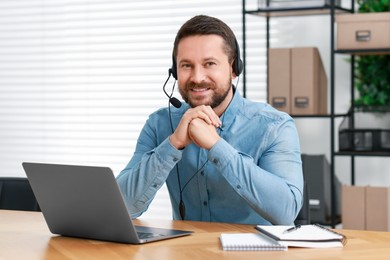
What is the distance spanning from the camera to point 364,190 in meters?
3.78

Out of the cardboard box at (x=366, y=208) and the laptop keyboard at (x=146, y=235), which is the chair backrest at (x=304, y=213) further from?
the cardboard box at (x=366, y=208)

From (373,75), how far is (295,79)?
18.1 inches

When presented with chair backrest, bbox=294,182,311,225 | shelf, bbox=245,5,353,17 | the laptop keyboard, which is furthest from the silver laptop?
shelf, bbox=245,5,353,17

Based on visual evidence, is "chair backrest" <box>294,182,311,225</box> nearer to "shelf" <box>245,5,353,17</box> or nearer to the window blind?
"shelf" <box>245,5,353,17</box>

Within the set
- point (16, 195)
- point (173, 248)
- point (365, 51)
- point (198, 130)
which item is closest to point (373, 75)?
point (365, 51)

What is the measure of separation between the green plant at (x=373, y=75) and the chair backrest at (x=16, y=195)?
7.11 ft

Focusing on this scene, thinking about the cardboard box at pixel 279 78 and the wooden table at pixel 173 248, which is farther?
the cardboard box at pixel 279 78

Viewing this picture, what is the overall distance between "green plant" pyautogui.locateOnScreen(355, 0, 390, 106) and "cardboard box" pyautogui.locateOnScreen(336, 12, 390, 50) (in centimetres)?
31

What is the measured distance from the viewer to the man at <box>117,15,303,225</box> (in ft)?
7.20

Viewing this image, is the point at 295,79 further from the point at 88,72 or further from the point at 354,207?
the point at 88,72

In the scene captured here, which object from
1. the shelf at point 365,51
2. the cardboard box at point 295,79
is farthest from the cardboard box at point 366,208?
the shelf at point 365,51

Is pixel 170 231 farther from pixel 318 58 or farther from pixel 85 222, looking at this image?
pixel 318 58

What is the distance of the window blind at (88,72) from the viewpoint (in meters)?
4.70

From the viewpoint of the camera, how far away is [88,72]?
4.95 meters
